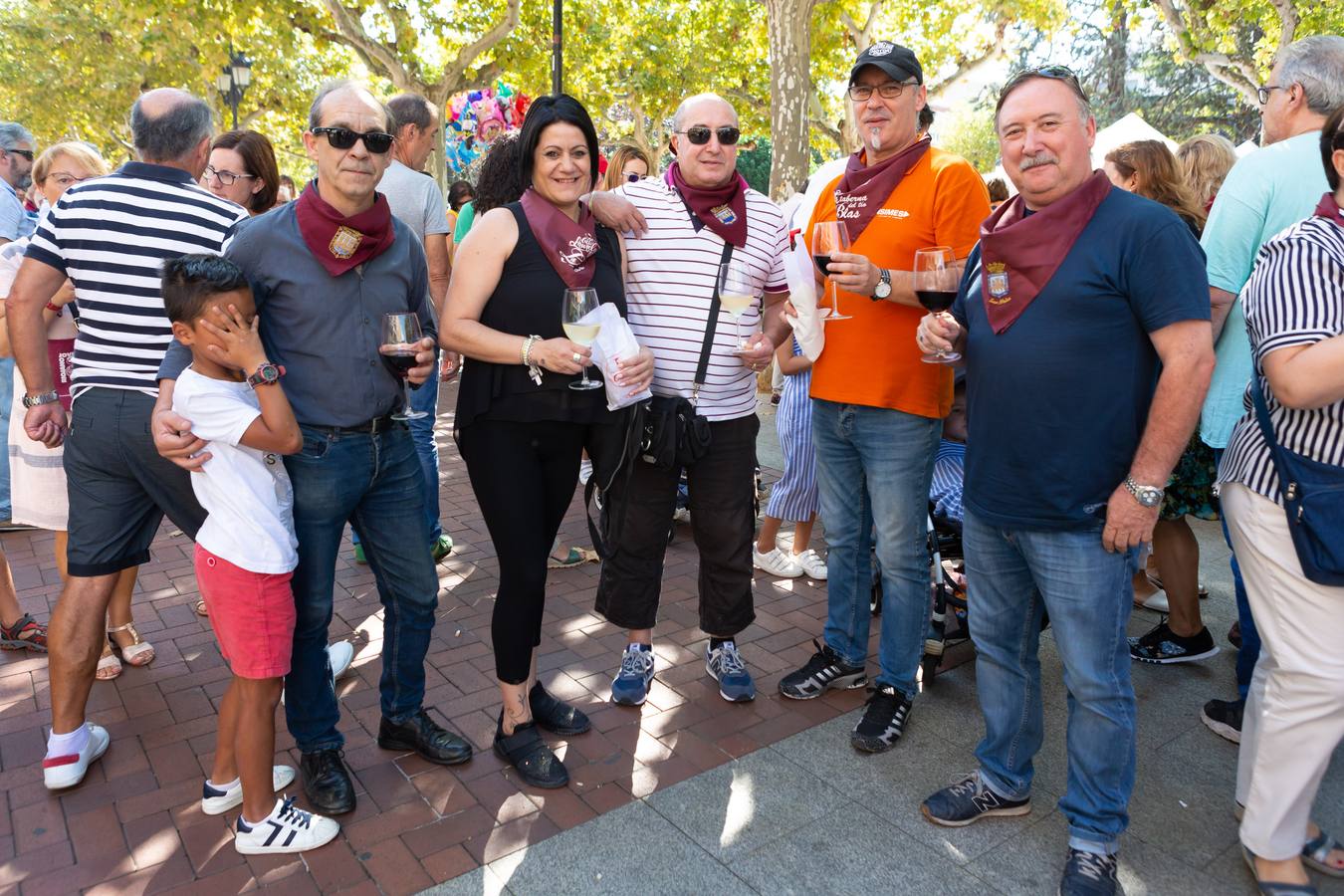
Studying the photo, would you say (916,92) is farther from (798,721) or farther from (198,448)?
(198,448)

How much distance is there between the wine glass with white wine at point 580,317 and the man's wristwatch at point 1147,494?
5.07 feet

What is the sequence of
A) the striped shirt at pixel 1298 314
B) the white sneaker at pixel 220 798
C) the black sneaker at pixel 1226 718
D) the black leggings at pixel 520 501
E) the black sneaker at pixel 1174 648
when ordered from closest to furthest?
the striped shirt at pixel 1298 314 < the white sneaker at pixel 220 798 < the black leggings at pixel 520 501 < the black sneaker at pixel 1226 718 < the black sneaker at pixel 1174 648

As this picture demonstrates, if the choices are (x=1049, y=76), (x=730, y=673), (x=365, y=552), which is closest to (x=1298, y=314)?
(x=1049, y=76)

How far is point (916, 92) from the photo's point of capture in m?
3.34

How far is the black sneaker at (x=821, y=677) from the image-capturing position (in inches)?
150

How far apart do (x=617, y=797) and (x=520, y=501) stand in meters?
1.02

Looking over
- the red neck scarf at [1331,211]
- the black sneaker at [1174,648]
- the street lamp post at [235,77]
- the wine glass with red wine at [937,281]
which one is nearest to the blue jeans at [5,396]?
the wine glass with red wine at [937,281]

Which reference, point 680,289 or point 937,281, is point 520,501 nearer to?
point 680,289

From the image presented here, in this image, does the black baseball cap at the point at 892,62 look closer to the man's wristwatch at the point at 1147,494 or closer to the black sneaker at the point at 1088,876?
the man's wristwatch at the point at 1147,494

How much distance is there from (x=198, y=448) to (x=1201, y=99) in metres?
43.2

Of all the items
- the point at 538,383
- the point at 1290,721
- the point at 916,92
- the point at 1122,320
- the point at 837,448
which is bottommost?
the point at 1290,721

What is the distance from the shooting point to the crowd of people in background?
248cm

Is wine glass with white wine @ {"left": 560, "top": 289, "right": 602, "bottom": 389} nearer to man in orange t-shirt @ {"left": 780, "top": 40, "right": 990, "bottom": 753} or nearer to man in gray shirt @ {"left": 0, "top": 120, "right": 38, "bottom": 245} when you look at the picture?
man in orange t-shirt @ {"left": 780, "top": 40, "right": 990, "bottom": 753}

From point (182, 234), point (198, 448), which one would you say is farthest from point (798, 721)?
point (182, 234)
